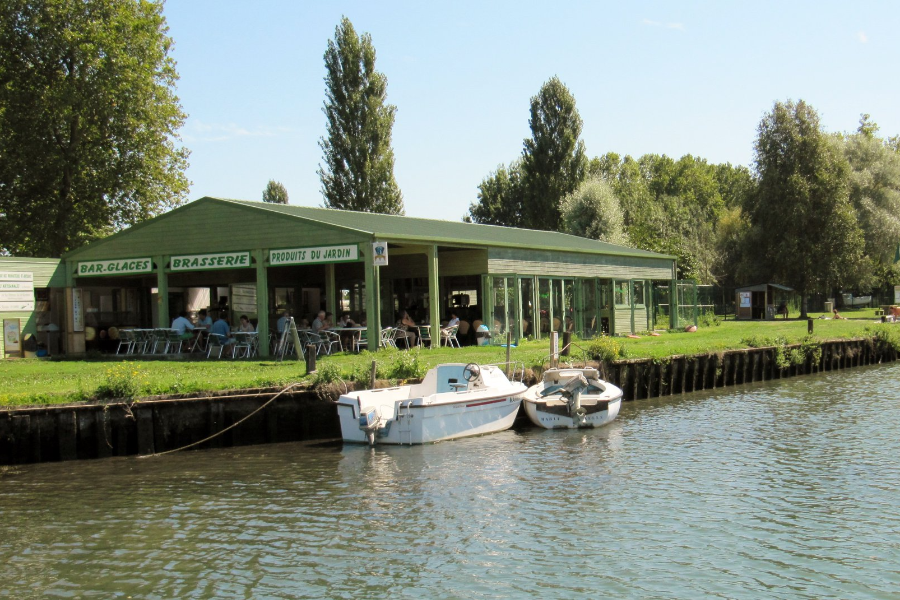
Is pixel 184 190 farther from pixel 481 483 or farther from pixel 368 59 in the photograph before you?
pixel 481 483

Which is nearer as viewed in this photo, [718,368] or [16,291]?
[718,368]

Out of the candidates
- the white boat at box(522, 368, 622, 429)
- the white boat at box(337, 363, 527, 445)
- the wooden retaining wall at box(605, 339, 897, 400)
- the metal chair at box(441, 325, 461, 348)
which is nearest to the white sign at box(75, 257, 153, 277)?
the metal chair at box(441, 325, 461, 348)

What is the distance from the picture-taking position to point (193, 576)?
32.5ft

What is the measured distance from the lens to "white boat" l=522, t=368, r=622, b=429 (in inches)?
765

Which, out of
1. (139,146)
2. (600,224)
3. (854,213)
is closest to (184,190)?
(139,146)

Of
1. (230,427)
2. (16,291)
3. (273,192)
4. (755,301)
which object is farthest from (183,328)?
(273,192)

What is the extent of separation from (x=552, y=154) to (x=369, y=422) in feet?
146

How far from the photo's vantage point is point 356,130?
1996 inches

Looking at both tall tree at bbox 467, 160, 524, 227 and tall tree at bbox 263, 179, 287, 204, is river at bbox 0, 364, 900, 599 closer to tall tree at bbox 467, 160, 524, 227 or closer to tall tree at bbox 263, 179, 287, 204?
tall tree at bbox 467, 160, 524, 227

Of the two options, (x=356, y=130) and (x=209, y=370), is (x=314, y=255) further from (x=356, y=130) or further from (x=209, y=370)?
(x=356, y=130)

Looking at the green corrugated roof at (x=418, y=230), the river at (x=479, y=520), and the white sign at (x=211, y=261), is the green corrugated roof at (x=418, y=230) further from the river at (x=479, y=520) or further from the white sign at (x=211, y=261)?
the river at (x=479, y=520)

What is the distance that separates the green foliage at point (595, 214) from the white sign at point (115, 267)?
106 ft

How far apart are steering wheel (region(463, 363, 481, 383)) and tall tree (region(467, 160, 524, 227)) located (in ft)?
170

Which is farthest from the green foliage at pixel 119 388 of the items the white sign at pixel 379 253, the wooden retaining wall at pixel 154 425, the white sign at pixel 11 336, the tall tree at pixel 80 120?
the tall tree at pixel 80 120
